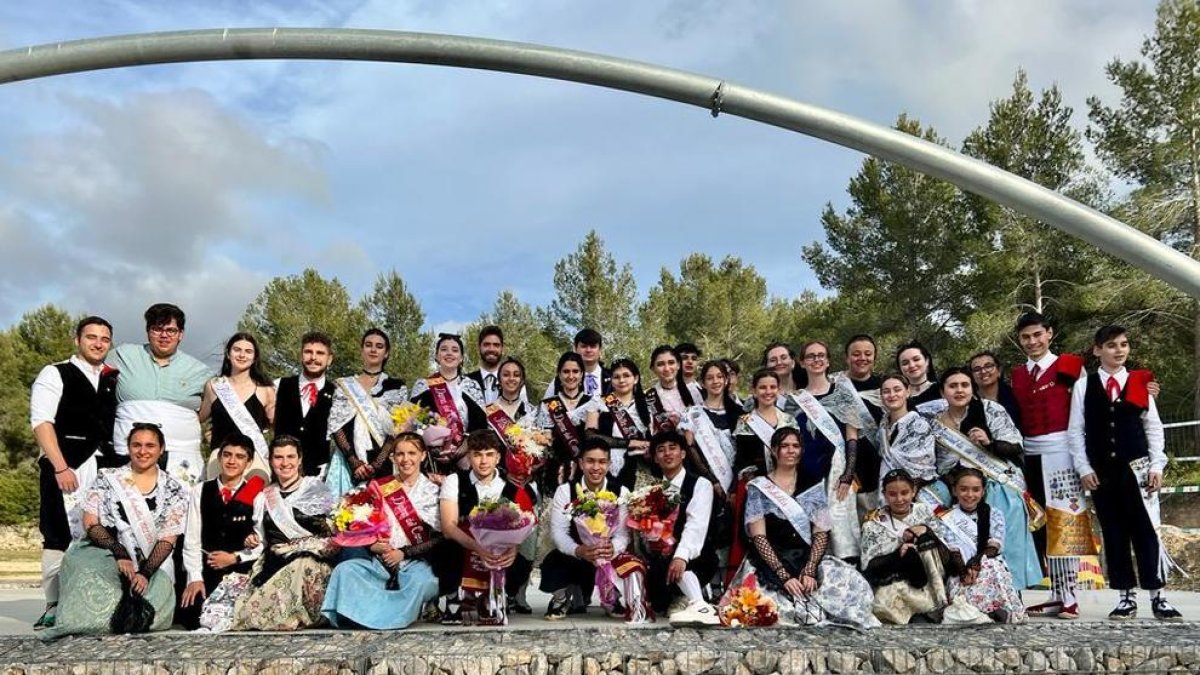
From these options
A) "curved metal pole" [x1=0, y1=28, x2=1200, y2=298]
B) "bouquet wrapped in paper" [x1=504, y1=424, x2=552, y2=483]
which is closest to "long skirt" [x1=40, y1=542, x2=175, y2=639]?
"bouquet wrapped in paper" [x1=504, y1=424, x2=552, y2=483]

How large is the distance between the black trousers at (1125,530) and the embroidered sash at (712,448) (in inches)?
103

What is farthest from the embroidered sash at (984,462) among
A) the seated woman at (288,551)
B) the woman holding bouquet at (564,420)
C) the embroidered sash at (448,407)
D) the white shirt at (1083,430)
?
the seated woman at (288,551)

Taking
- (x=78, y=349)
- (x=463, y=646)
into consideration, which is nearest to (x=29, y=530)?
(x=78, y=349)

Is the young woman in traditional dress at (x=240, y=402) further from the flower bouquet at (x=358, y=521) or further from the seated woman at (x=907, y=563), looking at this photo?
the seated woman at (x=907, y=563)

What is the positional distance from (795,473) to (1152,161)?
832 inches

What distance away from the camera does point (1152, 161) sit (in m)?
23.5

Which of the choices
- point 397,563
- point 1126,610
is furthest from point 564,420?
point 1126,610

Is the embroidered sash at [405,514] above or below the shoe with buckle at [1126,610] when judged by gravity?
above

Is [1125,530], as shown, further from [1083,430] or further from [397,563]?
[397,563]

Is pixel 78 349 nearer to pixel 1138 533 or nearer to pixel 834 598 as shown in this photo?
pixel 834 598

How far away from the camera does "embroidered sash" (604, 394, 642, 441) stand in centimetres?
741

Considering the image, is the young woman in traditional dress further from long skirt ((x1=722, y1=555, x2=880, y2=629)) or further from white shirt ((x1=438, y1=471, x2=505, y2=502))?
long skirt ((x1=722, y1=555, x2=880, y2=629))

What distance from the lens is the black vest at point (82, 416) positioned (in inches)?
257

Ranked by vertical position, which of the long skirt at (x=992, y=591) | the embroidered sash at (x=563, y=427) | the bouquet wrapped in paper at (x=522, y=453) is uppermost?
Result: the embroidered sash at (x=563, y=427)
